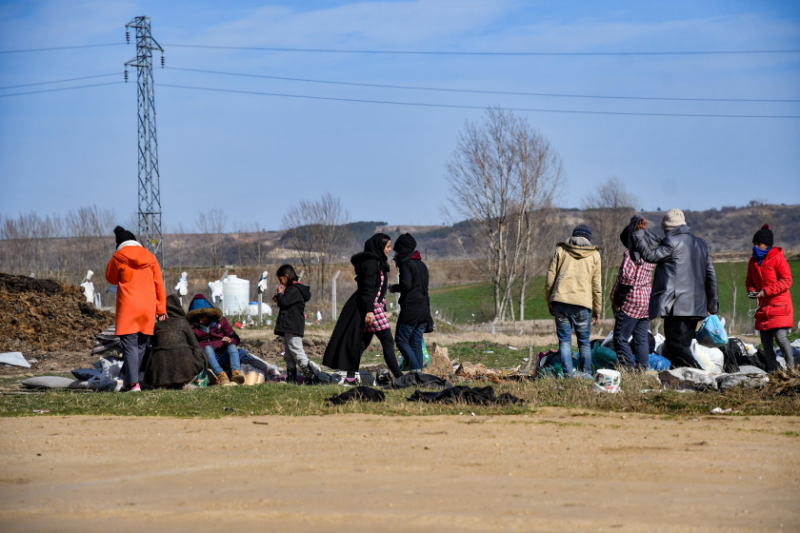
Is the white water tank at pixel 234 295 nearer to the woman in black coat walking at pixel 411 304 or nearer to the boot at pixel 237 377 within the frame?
the boot at pixel 237 377

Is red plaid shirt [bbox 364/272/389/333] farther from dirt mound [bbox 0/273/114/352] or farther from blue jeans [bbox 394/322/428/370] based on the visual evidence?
dirt mound [bbox 0/273/114/352]

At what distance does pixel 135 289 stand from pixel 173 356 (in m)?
0.85

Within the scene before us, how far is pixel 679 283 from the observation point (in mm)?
8664

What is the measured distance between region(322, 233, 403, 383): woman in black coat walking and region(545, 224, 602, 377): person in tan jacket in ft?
6.16

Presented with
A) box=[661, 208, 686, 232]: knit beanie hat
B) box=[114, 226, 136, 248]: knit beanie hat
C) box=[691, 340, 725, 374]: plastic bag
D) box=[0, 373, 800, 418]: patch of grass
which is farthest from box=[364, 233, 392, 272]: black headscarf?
box=[691, 340, 725, 374]: plastic bag

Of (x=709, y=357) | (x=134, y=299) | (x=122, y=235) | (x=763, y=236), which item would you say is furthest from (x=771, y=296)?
(x=122, y=235)

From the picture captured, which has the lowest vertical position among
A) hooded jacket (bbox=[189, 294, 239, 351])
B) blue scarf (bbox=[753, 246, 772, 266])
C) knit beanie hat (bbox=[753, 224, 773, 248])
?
hooded jacket (bbox=[189, 294, 239, 351])

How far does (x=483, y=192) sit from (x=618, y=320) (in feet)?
82.3

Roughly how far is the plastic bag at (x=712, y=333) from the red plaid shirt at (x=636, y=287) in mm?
1428

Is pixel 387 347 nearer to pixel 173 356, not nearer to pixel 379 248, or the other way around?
pixel 379 248

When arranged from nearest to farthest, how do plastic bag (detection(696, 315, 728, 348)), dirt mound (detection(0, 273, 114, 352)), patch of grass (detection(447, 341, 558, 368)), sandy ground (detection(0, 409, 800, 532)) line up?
1. sandy ground (detection(0, 409, 800, 532))
2. plastic bag (detection(696, 315, 728, 348))
3. patch of grass (detection(447, 341, 558, 368))
4. dirt mound (detection(0, 273, 114, 352))

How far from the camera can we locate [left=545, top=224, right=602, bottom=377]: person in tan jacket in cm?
901

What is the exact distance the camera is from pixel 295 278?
9695 mm

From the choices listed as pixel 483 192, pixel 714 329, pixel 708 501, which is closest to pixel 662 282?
pixel 714 329
